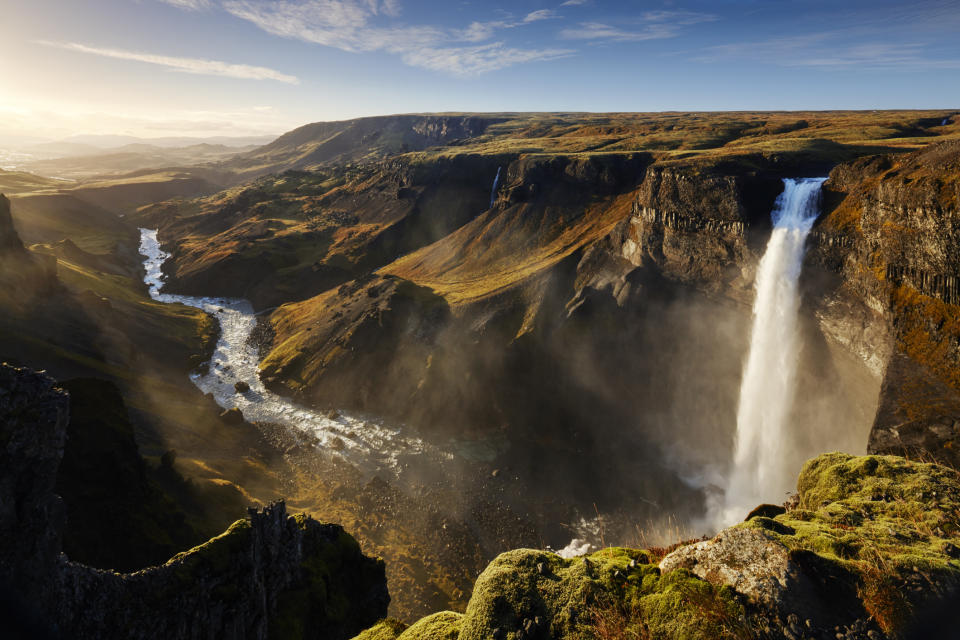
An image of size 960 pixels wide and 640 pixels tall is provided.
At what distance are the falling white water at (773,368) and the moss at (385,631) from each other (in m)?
35.7

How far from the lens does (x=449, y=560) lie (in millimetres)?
36750

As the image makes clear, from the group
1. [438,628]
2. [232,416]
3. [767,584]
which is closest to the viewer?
[767,584]

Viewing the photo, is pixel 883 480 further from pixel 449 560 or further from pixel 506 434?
pixel 506 434

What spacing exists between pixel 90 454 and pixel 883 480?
122 feet

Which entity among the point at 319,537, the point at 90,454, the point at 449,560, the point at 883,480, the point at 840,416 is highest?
the point at 883,480

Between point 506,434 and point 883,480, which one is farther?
point 506,434

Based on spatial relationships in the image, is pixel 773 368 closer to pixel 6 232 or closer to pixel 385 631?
pixel 385 631

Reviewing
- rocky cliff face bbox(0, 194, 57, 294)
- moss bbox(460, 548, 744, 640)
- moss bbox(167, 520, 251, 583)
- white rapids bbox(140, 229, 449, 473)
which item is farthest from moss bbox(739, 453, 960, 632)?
rocky cliff face bbox(0, 194, 57, 294)

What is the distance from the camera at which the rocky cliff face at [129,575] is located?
12055 mm

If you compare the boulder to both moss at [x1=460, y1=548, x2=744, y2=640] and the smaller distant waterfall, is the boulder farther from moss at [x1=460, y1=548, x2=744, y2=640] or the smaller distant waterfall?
the smaller distant waterfall

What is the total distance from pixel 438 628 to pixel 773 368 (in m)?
45.7

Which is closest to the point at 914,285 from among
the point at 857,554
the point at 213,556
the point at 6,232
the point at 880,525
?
the point at 880,525

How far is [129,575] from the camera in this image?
12828 mm

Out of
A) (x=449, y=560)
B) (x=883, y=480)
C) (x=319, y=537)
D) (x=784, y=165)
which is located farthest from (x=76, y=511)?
(x=784, y=165)
